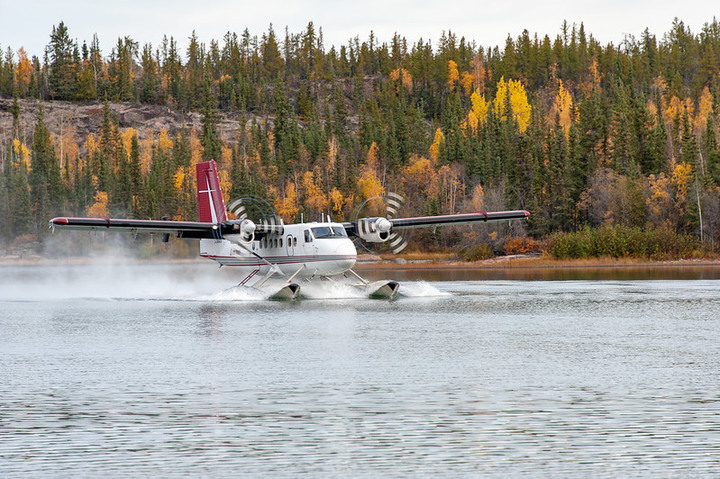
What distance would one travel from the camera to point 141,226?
33781 millimetres

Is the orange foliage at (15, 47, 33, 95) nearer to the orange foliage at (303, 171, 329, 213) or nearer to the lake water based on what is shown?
the orange foliage at (303, 171, 329, 213)

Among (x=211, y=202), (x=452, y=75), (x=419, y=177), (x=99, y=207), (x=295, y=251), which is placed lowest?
(x=295, y=251)

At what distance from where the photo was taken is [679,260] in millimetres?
71000

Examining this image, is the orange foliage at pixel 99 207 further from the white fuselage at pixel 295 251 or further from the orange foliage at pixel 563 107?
the white fuselage at pixel 295 251

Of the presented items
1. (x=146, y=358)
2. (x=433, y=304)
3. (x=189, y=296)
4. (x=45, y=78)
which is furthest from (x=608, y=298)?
(x=45, y=78)

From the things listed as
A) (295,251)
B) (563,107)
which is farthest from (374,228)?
(563,107)

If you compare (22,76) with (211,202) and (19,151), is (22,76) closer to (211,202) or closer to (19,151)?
(19,151)

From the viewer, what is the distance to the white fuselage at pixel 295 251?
3241 cm

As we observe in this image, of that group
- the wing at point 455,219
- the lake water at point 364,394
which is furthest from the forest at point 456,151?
the lake water at point 364,394

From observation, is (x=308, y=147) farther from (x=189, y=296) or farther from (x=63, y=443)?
(x=63, y=443)

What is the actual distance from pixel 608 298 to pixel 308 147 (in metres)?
90.5

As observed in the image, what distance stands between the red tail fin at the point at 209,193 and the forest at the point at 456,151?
42.8m

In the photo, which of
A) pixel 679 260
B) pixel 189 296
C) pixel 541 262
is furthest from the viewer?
pixel 541 262

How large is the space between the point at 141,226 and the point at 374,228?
942cm
